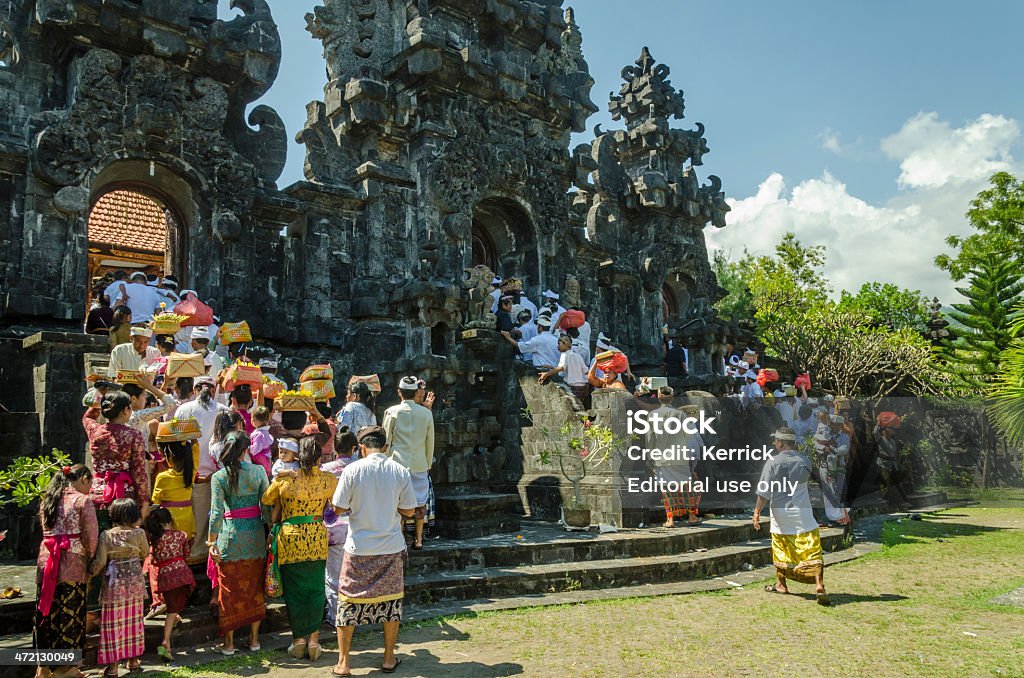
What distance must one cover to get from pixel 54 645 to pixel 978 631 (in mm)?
7489

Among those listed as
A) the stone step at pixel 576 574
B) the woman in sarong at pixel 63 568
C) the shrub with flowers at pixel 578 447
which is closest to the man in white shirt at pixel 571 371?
the shrub with flowers at pixel 578 447

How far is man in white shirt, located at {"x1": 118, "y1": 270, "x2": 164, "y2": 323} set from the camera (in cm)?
995

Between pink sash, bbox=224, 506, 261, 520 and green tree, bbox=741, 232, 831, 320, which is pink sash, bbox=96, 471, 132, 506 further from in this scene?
green tree, bbox=741, 232, 831, 320

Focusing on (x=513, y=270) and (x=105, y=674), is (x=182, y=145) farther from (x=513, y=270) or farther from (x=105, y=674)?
(x=105, y=674)

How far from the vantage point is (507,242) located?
55.7 feet

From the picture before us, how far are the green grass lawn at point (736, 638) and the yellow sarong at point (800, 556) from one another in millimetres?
268

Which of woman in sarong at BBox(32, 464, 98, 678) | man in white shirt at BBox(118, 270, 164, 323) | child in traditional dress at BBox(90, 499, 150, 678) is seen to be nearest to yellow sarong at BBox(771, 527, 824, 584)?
child in traditional dress at BBox(90, 499, 150, 678)

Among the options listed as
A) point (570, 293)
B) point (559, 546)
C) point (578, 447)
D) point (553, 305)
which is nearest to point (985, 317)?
point (570, 293)

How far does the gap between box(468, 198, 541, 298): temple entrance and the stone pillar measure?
921cm

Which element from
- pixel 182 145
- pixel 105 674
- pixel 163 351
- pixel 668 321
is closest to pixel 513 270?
pixel 668 321

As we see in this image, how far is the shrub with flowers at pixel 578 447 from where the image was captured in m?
10.5

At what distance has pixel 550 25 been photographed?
58.6ft

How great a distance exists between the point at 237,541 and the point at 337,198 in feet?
30.2

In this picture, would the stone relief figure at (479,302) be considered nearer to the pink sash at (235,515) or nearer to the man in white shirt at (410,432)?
the man in white shirt at (410,432)
